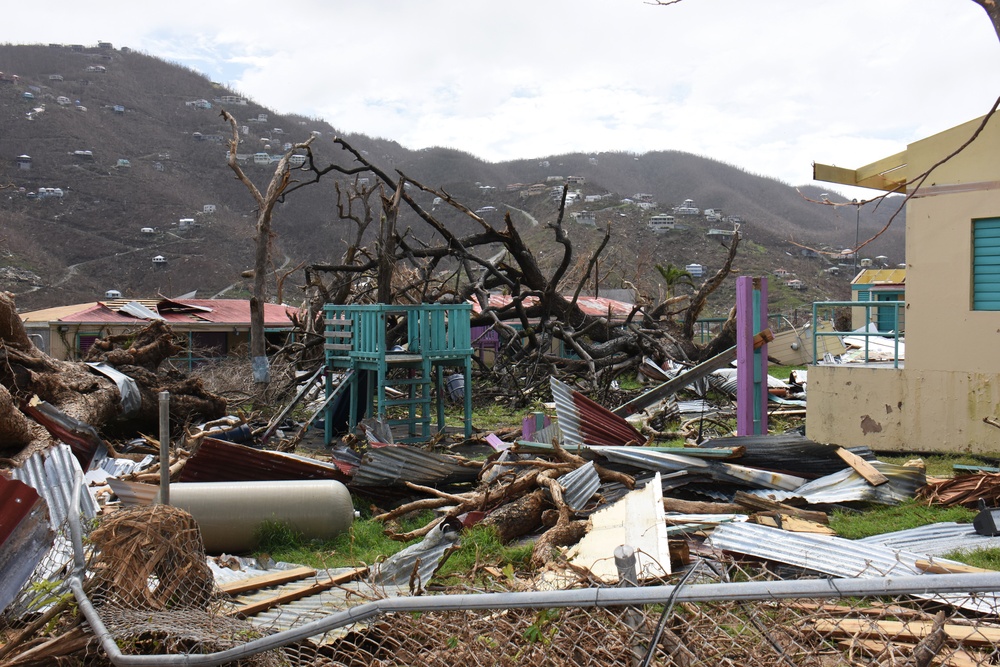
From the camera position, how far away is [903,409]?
933 cm

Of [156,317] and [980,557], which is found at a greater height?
[156,317]

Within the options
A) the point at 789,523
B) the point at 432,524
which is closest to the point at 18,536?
the point at 432,524

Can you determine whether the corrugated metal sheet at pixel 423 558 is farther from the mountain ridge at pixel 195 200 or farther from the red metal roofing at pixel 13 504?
the mountain ridge at pixel 195 200

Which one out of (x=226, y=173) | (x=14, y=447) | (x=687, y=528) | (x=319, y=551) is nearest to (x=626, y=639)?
(x=687, y=528)

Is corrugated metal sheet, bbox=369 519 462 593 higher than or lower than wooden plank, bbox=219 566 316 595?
lower

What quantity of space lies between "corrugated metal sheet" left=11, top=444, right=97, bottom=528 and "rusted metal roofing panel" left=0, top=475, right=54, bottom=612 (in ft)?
8.14

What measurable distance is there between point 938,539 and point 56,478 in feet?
23.5

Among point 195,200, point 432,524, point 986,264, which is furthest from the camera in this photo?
point 195,200

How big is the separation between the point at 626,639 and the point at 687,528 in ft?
8.79

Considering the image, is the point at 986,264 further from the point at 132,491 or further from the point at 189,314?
the point at 189,314

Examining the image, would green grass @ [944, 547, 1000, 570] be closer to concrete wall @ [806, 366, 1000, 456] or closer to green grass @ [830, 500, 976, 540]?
green grass @ [830, 500, 976, 540]

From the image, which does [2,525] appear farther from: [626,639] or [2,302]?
[2,302]

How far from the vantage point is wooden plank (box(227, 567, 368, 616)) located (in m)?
4.04

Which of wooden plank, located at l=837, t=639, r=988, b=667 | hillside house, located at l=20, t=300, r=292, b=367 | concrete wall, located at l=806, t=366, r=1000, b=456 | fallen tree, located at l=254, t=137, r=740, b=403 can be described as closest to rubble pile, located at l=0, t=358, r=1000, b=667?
wooden plank, located at l=837, t=639, r=988, b=667
